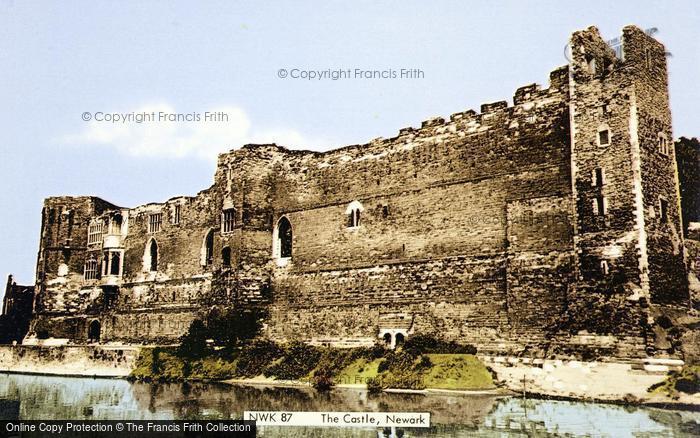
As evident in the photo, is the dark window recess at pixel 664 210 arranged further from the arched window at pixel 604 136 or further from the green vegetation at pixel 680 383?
the green vegetation at pixel 680 383

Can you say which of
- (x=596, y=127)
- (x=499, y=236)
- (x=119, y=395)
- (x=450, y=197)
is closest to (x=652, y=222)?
(x=596, y=127)

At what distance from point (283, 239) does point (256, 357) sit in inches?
261

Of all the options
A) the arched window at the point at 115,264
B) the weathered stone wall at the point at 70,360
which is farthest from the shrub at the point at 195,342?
the arched window at the point at 115,264

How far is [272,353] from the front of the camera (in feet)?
105

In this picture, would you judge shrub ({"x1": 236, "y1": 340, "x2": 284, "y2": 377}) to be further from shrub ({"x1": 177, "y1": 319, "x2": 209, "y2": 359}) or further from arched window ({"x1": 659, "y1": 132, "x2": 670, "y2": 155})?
arched window ({"x1": 659, "y1": 132, "x2": 670, "y2": 155})

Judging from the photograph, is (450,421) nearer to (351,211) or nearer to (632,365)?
(632,365)

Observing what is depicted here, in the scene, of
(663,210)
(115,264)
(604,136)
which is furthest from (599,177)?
(115,264)

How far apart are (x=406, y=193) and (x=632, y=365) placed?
12.2 meters

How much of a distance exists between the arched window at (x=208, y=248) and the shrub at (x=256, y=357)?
743 centimetres

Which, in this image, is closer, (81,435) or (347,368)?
(81,435)

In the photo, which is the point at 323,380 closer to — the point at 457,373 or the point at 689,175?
the point at 457,373

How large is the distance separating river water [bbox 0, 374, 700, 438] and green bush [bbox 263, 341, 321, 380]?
215 cm

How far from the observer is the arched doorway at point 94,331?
44.5 metres

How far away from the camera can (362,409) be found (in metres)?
20.5
